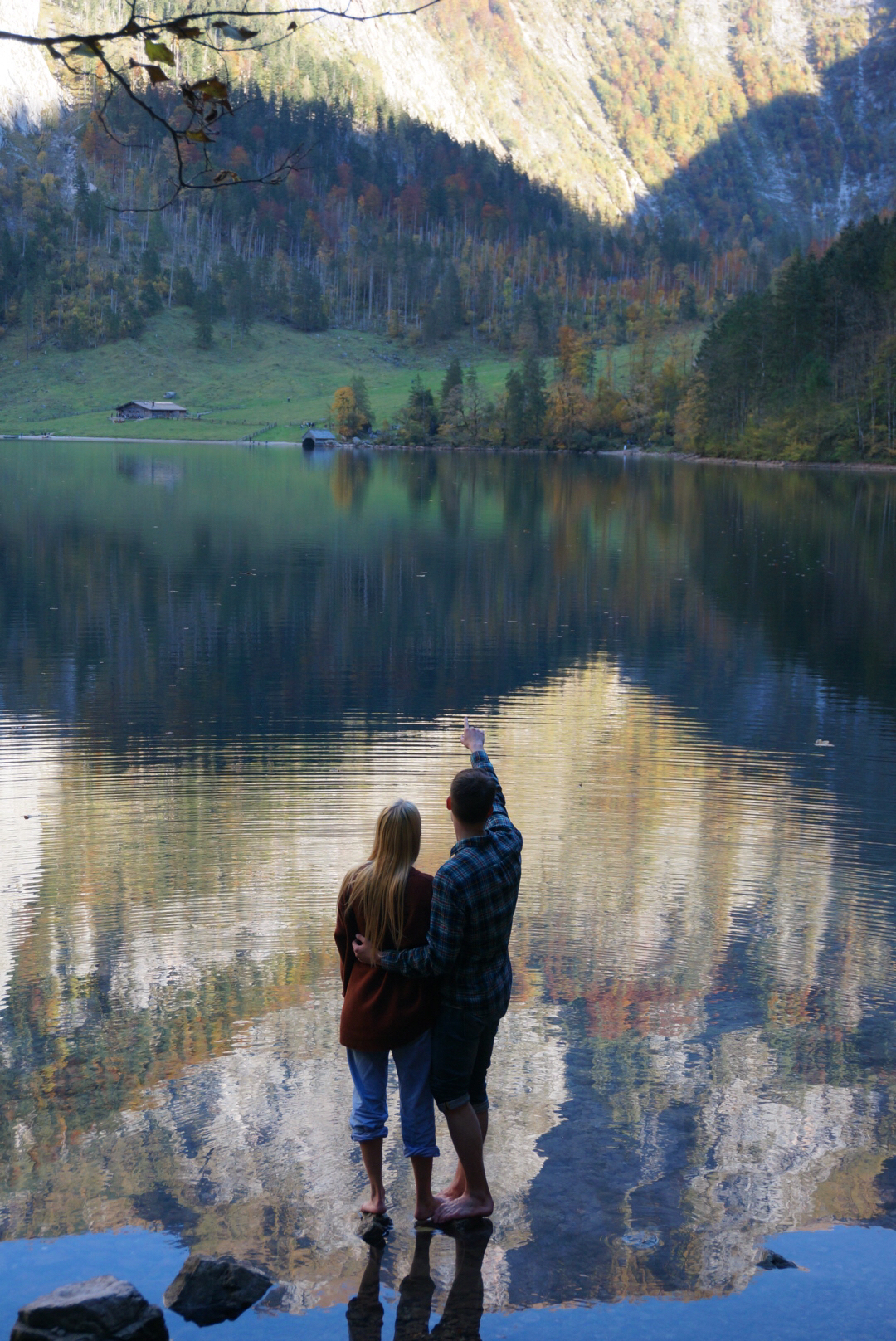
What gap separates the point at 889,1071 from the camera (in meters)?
6.98

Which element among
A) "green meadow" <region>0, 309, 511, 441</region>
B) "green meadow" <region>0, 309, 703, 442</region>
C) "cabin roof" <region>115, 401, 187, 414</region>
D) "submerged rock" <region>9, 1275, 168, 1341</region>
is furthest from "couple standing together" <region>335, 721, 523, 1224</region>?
"cabin roof" <region>115, 401, 187, 414</region>

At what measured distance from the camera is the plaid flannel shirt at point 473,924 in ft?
16.8

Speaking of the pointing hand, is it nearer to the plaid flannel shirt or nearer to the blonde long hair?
the plaid flannel shirt

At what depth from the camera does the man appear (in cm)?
514

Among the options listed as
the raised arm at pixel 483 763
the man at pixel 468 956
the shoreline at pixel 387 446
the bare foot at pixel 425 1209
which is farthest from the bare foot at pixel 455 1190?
the shoreline at pixel 387 446

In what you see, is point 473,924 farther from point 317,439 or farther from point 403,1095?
point 317,439

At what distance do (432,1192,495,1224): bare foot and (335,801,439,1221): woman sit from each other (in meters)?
0.04

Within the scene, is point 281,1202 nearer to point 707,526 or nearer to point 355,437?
point 707,526

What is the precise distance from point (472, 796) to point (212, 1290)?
216cm

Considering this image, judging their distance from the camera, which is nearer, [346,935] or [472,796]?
[472,796]

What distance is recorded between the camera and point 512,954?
8.51 m

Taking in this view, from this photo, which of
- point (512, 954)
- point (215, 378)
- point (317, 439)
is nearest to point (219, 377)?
point (215, 378)

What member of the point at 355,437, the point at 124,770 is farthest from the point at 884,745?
the point at 355,437

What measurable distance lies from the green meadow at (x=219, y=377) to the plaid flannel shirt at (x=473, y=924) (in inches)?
5290
